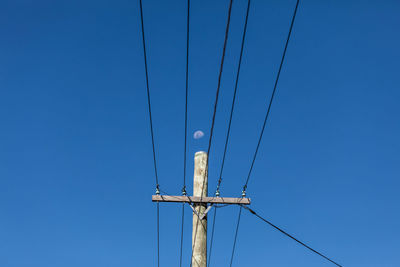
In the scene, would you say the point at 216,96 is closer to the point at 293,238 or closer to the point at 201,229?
the point at 201,229

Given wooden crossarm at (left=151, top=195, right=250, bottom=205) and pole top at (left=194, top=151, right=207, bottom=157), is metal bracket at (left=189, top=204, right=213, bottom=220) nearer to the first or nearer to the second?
wooden crossarm at (left=151, top=195, right=250, bottom=205)

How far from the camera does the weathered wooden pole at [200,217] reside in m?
7.38

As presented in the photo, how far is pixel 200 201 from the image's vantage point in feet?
25.8

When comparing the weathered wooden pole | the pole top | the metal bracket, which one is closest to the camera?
the weathered wooden pole

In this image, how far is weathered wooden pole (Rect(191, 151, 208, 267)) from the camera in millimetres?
7375

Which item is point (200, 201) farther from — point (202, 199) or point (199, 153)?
Answer: point (199, 153)

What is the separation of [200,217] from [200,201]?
13.4 inches

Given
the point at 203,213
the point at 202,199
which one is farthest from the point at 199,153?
the point at 203,213

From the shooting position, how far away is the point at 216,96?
4816 millimetres

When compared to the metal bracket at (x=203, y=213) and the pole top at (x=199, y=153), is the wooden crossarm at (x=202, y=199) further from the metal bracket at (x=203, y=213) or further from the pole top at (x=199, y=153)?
the pole top at (x=199, y=153)

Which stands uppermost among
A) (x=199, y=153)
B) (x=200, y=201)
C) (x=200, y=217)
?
(x=199, y=153)

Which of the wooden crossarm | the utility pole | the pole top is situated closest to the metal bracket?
the utility pole

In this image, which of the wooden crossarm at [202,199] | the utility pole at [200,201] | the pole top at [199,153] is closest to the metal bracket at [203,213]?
the utility pole at [200,201]

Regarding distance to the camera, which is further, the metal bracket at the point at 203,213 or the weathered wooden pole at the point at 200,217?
the metal bracket at the point at 203,213
